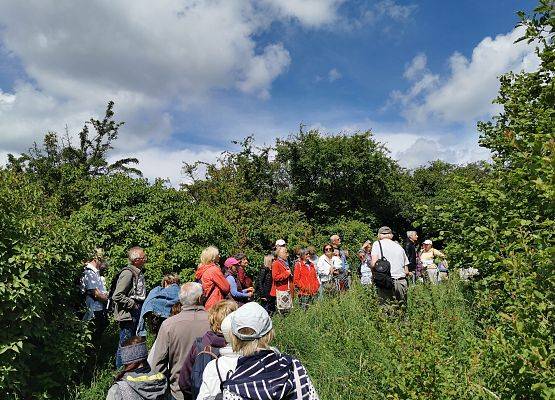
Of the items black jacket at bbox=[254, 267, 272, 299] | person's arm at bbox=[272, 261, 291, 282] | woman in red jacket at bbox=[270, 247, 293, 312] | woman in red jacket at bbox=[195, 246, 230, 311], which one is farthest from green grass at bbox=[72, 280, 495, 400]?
black jacket at bbox=[254, 267, 272, 299]

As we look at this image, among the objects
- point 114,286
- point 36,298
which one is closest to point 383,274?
point 114,286

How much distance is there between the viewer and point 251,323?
102 inches

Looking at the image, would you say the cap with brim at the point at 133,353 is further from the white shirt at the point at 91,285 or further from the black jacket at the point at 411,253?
the black jacket at the point at 411,253

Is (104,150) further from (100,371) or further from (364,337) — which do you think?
(364,337)

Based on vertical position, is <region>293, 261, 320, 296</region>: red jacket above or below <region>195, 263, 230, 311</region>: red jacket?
below

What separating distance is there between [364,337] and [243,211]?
37.2 ft

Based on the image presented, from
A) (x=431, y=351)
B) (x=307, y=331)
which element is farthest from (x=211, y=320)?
(x=307, y=331)

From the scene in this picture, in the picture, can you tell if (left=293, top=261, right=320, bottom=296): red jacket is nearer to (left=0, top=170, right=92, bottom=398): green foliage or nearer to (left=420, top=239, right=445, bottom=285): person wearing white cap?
(left=420, top=239, right=445, bottom=285): person wearing white cap

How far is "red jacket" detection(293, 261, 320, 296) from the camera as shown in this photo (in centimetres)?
985

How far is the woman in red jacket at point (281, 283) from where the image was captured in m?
8.80

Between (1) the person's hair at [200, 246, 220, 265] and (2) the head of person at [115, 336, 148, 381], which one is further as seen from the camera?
(1) the person's hair at [200, 246, 220, 265]

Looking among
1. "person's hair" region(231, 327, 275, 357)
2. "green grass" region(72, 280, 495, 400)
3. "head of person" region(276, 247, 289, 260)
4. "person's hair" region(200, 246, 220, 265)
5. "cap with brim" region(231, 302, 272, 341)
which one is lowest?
"green grass" region(72, 280, 495, 400)

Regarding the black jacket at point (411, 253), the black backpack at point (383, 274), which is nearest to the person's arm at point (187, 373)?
the black backpack at point (383, 274)

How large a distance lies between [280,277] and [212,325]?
5.22 meters
